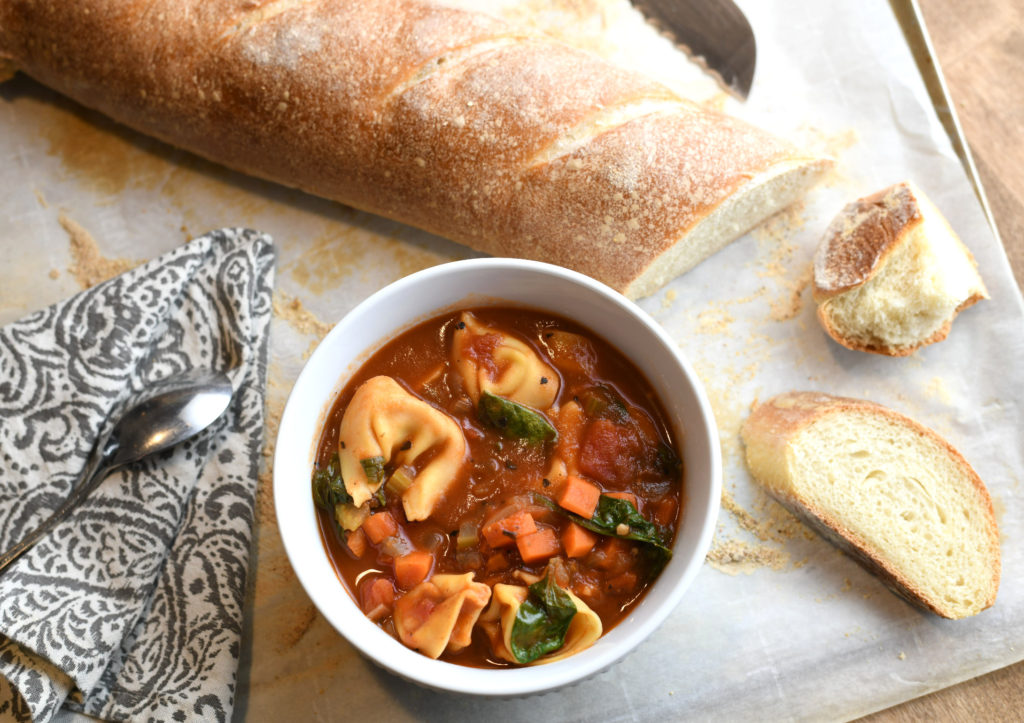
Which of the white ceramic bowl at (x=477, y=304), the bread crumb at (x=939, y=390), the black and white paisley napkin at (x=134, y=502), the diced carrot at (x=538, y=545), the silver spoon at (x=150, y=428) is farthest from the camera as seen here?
the bread crumb at (x=939, y=390)

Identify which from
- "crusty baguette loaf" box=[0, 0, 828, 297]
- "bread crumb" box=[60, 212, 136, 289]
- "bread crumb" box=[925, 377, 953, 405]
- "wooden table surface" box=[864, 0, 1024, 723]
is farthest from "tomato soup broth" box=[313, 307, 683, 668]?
"wooden table surface" box=[864, 0, 1024, 723]

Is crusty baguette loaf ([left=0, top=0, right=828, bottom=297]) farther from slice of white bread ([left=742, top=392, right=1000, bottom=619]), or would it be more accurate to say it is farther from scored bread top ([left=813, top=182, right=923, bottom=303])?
slice of white bread ([left=742, top=392, right=1000, bottom=619])

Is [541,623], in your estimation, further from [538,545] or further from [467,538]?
[467,538]

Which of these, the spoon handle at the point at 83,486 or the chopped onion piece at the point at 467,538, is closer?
the chopped onion piece at the point at 467,538

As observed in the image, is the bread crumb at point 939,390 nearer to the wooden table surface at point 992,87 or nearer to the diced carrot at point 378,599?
the wooden table surface at point 992,87

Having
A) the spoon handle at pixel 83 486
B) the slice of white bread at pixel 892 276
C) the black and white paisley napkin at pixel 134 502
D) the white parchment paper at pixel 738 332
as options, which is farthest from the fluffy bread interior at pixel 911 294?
the spoon handle at pixel 83 486

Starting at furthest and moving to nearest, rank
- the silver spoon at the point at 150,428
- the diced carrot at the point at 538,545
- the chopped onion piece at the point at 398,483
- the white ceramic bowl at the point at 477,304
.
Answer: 1. the silver spoon at the point at 150,428
2. the chopped onion piece at the point at 398,483
3. the diced carrot at the point at 538,545
4. the white ceramic bowl at the point at 477,304

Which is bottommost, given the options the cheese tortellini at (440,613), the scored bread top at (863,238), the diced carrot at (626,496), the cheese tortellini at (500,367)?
the cheese tortellini at (440,613)
